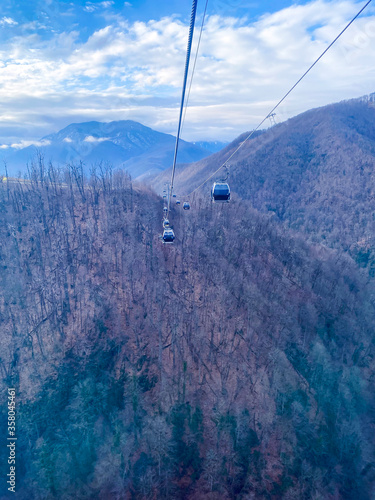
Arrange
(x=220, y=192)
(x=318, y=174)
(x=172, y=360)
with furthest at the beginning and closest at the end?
(x=318, y=174) → (x=172, y=360) → (x=220, y=192)

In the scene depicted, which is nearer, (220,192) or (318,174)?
(220,192)

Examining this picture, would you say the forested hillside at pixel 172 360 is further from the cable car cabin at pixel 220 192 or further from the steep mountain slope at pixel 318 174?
the steep mountain slope at pixel 318 174

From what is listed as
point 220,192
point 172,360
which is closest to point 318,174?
point 172,360

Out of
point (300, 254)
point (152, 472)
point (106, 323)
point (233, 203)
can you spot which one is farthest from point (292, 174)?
point (152, 472)

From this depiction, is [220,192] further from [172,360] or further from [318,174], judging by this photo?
[318,174]

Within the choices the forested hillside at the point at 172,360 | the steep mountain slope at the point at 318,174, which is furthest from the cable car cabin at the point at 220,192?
the steep mountain slope at the point at 318,174

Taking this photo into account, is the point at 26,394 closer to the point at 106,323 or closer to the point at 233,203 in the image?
the point at 106,323

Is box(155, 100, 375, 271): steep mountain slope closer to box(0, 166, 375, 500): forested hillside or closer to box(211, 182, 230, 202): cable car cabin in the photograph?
box(0, 166, 375, 500): forested hillside
